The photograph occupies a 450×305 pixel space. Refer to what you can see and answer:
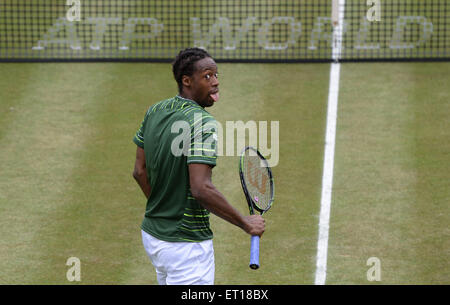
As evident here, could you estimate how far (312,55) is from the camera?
16719mm

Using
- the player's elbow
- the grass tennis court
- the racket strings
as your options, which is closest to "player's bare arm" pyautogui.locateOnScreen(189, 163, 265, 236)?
the player's elbow

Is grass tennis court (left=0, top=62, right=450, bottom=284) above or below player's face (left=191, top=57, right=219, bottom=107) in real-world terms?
below

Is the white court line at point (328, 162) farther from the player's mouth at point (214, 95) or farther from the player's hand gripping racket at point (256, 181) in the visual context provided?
the player's mouth at point (214, 95)

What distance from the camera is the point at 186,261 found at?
648 centimetres

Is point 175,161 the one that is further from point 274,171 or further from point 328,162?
point 328,162

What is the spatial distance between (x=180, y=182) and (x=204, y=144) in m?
0.40

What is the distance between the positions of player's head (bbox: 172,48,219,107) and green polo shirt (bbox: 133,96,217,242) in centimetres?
9

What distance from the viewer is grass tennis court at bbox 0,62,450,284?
999 centimetres

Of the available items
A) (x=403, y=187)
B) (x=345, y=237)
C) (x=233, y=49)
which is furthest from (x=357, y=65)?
(x=345, y=237)

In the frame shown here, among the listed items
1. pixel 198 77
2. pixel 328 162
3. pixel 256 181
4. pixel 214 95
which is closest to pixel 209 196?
pixel 214 95

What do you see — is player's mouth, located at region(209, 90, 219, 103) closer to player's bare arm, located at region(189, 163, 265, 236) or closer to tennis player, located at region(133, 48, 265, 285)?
tennis player, located at region(133, 48, 265, 285)

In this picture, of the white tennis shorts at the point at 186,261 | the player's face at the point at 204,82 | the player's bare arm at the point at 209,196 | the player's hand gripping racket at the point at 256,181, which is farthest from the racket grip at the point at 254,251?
the player's face at the point at 204,82
